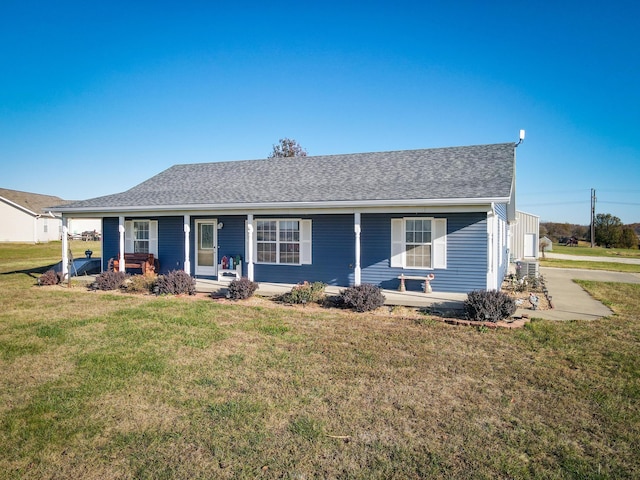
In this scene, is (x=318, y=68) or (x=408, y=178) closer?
(x=408, y=178)

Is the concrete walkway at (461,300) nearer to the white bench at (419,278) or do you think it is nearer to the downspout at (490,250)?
the white bench at (419,278)

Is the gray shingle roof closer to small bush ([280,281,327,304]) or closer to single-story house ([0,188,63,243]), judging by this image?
small bush ([280,281,327,304])

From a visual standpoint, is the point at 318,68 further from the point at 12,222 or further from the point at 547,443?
the point at 12,222

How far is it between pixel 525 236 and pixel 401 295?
57.7 ft

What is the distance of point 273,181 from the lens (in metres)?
14.8

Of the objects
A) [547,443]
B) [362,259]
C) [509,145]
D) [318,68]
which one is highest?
[318,68]

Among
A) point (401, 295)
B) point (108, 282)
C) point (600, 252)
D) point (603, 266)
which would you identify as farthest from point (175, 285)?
point (600, 252)

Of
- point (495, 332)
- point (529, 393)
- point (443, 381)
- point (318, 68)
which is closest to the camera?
point (529, 393)

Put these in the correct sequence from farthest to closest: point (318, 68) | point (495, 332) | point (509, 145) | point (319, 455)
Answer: point (318, 68), point (509, 145), point (495, 332), point (319, 455)

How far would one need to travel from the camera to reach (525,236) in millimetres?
24797

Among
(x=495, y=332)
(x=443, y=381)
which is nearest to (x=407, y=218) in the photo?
(x=495, y=332)

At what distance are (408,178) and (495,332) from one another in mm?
6427

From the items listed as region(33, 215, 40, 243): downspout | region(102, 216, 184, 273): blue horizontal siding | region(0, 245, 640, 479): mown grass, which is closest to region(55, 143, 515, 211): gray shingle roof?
region(102, 216, 184, 273): blue horizontal siding

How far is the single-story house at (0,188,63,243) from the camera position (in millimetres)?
40375
